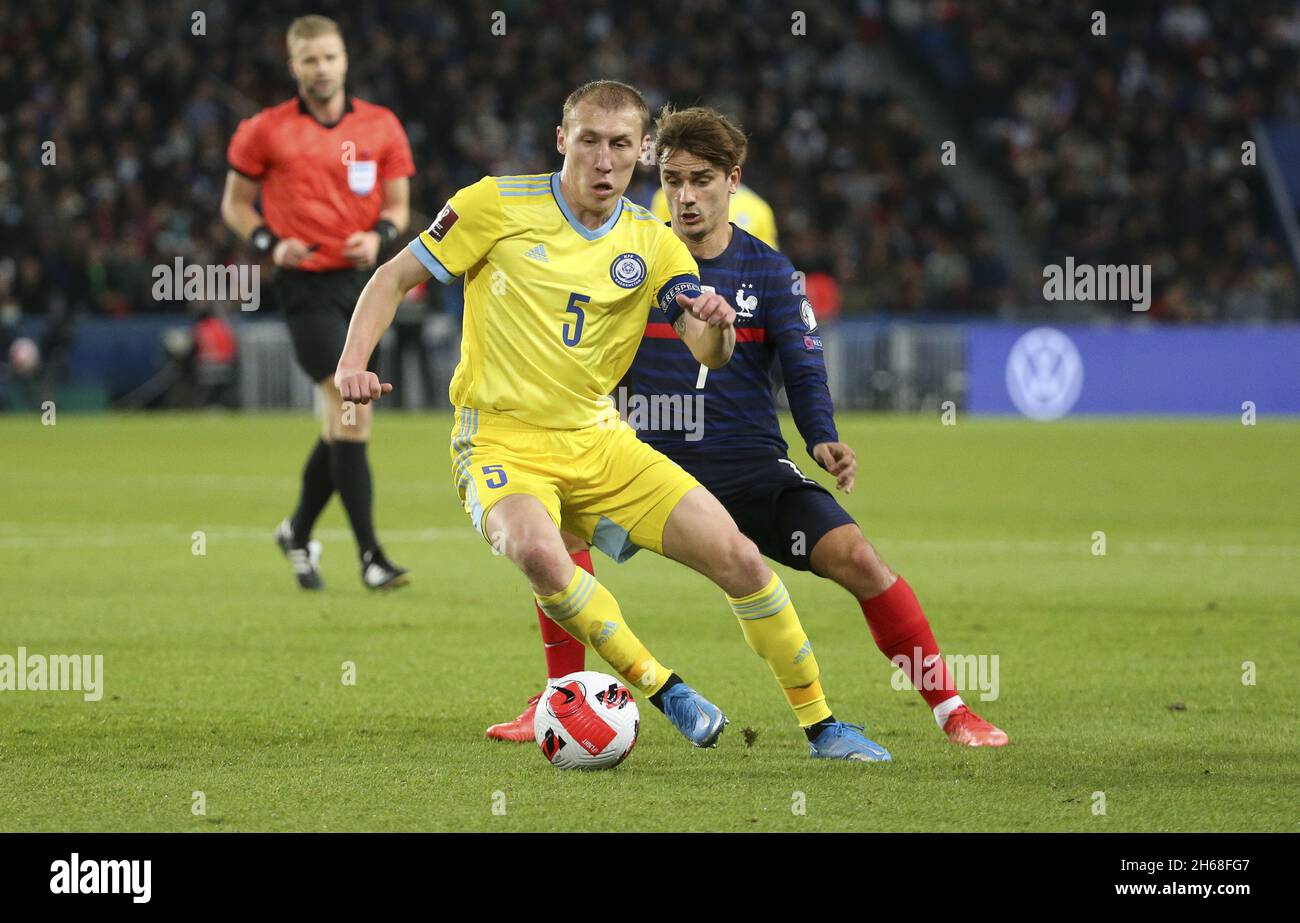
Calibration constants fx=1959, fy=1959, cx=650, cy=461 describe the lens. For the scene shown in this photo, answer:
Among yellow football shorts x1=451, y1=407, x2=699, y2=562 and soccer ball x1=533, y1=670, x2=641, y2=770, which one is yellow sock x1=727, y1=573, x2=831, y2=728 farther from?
soccer ball x1=533, y1=670, x2=641, y2=770

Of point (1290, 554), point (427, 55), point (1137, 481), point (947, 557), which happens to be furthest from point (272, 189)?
point (427, 55)

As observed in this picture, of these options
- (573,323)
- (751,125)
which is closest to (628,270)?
(573,323)

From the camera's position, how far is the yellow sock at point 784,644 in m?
5.45

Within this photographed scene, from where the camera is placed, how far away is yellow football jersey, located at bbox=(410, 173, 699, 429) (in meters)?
5.56

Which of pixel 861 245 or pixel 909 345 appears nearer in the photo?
pixel 909 345

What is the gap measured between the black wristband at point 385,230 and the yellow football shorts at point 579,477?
3.99 metres

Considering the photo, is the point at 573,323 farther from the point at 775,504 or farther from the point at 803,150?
the point at 803,150

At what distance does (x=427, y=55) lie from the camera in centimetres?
2948

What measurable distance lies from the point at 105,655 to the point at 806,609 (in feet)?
10.4

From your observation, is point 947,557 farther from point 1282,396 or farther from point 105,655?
point 1282,396

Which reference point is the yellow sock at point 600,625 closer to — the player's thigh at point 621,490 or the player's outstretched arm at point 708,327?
the player's thigh at point 621,490

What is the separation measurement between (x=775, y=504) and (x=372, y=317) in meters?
1.31

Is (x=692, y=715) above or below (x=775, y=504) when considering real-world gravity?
below

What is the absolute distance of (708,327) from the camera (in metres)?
5.43
